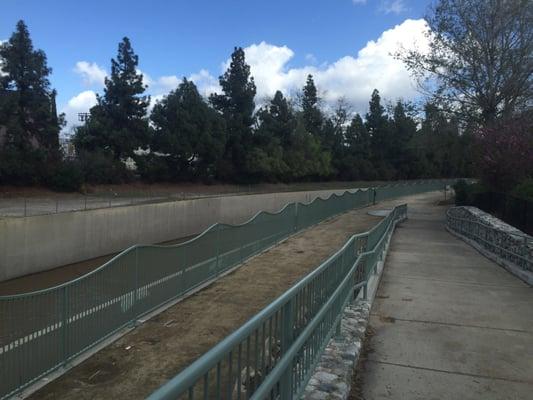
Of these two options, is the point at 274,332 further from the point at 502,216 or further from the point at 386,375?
the point at 502,216

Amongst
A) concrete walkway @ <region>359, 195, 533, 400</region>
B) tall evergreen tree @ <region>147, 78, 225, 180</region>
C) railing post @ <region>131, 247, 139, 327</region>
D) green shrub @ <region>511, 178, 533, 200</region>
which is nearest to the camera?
concrete walkway @ <region>359, 195, 533, 400</region>

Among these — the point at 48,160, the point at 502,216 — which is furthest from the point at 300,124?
the point at 502,216

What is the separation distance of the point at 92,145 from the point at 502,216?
3501cm

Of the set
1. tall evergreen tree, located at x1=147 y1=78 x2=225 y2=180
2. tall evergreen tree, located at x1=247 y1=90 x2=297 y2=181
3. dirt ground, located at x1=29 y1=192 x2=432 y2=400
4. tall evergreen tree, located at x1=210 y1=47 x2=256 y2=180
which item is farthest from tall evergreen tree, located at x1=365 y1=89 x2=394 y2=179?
dirt ground, located at x1=29 y1=192 x2=432 y2=400

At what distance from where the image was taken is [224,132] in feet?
158

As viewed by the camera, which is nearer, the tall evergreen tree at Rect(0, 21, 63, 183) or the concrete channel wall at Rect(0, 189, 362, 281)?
the concrete channel wall at Rect(0, 189, 362, 281)

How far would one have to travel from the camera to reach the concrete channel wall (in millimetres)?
19422

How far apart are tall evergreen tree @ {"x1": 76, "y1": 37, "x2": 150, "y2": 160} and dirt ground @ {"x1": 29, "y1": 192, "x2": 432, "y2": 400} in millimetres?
32186

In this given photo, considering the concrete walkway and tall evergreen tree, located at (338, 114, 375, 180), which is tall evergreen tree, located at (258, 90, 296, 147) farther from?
the concrete walkway

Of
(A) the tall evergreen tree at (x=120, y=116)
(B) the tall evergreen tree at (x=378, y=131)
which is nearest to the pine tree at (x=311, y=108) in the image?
(B) the tall evergreen tree at (x=378, y=131)

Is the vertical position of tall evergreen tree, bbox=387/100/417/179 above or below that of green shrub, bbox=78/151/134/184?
above

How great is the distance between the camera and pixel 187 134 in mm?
45500

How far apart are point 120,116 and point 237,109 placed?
1496 centimetres

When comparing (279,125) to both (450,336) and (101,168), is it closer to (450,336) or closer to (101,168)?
(101,168)
